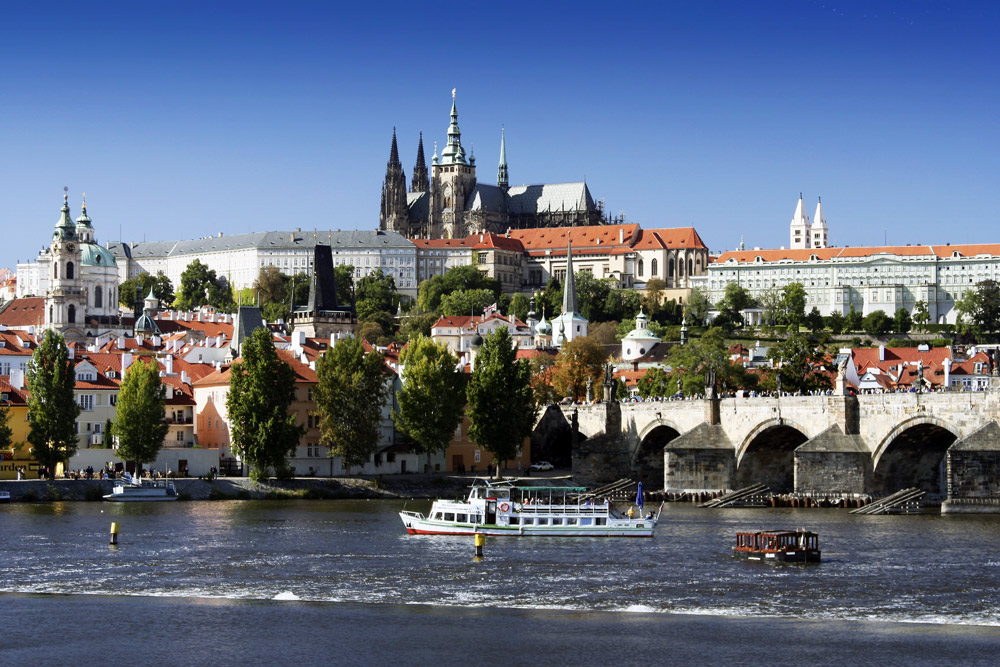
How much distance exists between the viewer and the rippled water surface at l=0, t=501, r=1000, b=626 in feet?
137

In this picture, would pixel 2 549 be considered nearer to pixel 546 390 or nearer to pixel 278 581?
pixel 278 581

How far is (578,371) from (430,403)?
3629cm

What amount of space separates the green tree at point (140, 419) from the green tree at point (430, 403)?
35.6ft

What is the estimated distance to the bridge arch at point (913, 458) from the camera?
216 feet

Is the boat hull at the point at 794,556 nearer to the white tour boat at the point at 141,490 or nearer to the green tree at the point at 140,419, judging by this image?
the white tour boat at the point at 141,490

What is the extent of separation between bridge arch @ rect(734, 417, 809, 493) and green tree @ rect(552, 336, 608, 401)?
107 feet

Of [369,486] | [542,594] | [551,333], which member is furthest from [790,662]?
[551,333]

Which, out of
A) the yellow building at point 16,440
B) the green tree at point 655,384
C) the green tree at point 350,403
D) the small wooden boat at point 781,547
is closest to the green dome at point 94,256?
the green tree at point 655,384

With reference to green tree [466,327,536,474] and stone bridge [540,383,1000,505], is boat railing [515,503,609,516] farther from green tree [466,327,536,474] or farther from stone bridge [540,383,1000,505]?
green tree [466,327,536,474]

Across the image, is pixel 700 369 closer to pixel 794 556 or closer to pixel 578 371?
pixel 578 371

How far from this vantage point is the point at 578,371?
379 ft

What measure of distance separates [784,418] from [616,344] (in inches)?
4221

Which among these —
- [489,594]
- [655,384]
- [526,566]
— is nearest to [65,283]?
[655,384]

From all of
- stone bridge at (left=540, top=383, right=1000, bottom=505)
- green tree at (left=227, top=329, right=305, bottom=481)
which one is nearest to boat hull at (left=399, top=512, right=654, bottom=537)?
stone bridge at (left=540, top=383, right=1000, bottom=505)
